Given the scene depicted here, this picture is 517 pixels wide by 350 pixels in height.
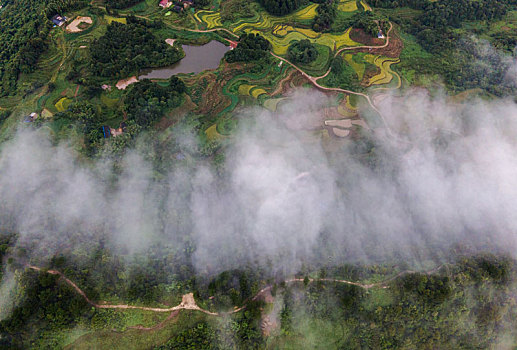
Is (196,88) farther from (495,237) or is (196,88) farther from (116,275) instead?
(495,237)

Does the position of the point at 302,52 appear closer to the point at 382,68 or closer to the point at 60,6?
the point at 382,68

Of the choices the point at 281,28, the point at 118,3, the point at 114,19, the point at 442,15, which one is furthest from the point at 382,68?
the point at 118,3

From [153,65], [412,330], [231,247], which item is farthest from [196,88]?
[412,330]

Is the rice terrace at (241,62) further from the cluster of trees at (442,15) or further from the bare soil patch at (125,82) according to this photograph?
the cluster of trees at (442,15)

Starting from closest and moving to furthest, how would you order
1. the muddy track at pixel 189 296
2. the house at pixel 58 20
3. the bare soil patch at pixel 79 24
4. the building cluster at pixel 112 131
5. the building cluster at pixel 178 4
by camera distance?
1. the muddy track at pixel 189 296
2. the building cluster at pixel 112 131
3. the bare soil patch at pixel 79 24
4. the house at pixel 58 20
5. the building cluster at pixel 178 4

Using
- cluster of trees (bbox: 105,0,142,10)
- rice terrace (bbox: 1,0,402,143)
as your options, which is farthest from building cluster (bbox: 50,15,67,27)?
cluster of trees (bbox: 105,0,142,10)

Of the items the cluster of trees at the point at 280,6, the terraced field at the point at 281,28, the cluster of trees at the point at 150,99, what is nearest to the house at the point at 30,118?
the cluster of trees at the point at 150,99

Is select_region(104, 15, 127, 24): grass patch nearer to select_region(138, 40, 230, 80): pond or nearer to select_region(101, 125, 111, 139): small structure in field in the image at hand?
select_region(138, 40, 230, 80): pond
